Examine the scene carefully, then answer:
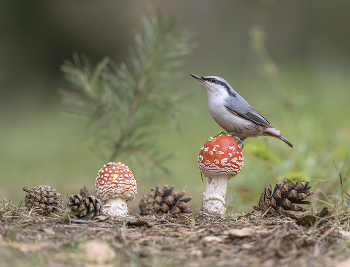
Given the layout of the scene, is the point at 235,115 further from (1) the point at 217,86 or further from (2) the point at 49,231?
(2) the point at 49,231

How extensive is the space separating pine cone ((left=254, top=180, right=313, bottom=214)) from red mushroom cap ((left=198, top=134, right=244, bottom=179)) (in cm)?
41

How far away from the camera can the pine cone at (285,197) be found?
8.17 feet

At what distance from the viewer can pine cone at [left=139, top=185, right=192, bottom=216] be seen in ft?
9.16

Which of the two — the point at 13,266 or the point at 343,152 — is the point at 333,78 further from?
the point at 13,266

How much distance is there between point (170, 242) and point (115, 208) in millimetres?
857

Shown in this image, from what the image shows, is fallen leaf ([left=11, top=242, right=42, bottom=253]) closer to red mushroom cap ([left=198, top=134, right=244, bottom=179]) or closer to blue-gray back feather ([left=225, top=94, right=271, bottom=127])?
red mushroom cap ([left=198, top=134, right=244, bottom=179])

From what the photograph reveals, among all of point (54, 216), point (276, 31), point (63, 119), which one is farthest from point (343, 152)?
point (63, 119)

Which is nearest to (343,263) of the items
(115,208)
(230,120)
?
(230,120)

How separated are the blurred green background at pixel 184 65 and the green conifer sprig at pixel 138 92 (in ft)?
6.65

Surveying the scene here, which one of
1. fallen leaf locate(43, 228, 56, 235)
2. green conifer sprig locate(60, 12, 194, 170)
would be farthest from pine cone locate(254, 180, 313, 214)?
fallen leaf locate(43, 228, 56, 235)

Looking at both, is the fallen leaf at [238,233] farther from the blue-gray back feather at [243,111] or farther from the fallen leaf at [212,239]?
A: the blue-gray back feather at [243,111]

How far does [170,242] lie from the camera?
1.84m

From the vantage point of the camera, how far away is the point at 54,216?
2.36m

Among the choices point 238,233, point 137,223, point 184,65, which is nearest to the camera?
point 238,233
